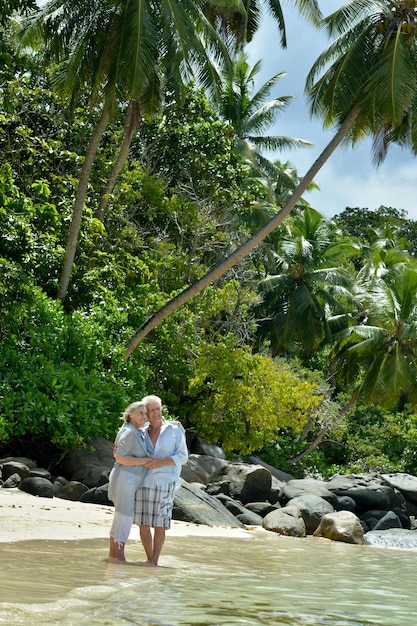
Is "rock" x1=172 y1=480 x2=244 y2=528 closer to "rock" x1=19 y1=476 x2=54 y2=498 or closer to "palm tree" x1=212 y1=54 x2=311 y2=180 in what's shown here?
"rock" x1=19 y1=476 x2=54 y2=498

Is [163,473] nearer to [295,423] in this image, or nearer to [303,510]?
[303,510]

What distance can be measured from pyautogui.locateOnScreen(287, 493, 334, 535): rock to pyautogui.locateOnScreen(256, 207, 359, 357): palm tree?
584 inches

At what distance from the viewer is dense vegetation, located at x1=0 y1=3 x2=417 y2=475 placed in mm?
15970

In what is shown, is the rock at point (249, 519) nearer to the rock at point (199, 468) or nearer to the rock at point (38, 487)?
the rock at point (199, 468)

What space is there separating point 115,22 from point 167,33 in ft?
4.51

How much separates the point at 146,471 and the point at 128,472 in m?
0.17

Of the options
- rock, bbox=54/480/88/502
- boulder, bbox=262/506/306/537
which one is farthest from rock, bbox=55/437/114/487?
boulder, bbox=262/506/306/537

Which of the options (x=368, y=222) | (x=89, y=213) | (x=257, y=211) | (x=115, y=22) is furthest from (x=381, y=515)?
(x=368, y=222)

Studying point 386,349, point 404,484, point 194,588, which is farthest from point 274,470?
point 194,588

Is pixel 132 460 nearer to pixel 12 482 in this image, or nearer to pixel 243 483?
pixel 12 482

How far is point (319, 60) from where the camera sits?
2097 centimetres

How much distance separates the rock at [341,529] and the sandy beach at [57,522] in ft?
5.72

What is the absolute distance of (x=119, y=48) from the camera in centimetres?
1711

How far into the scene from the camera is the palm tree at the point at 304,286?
31.7 metres
